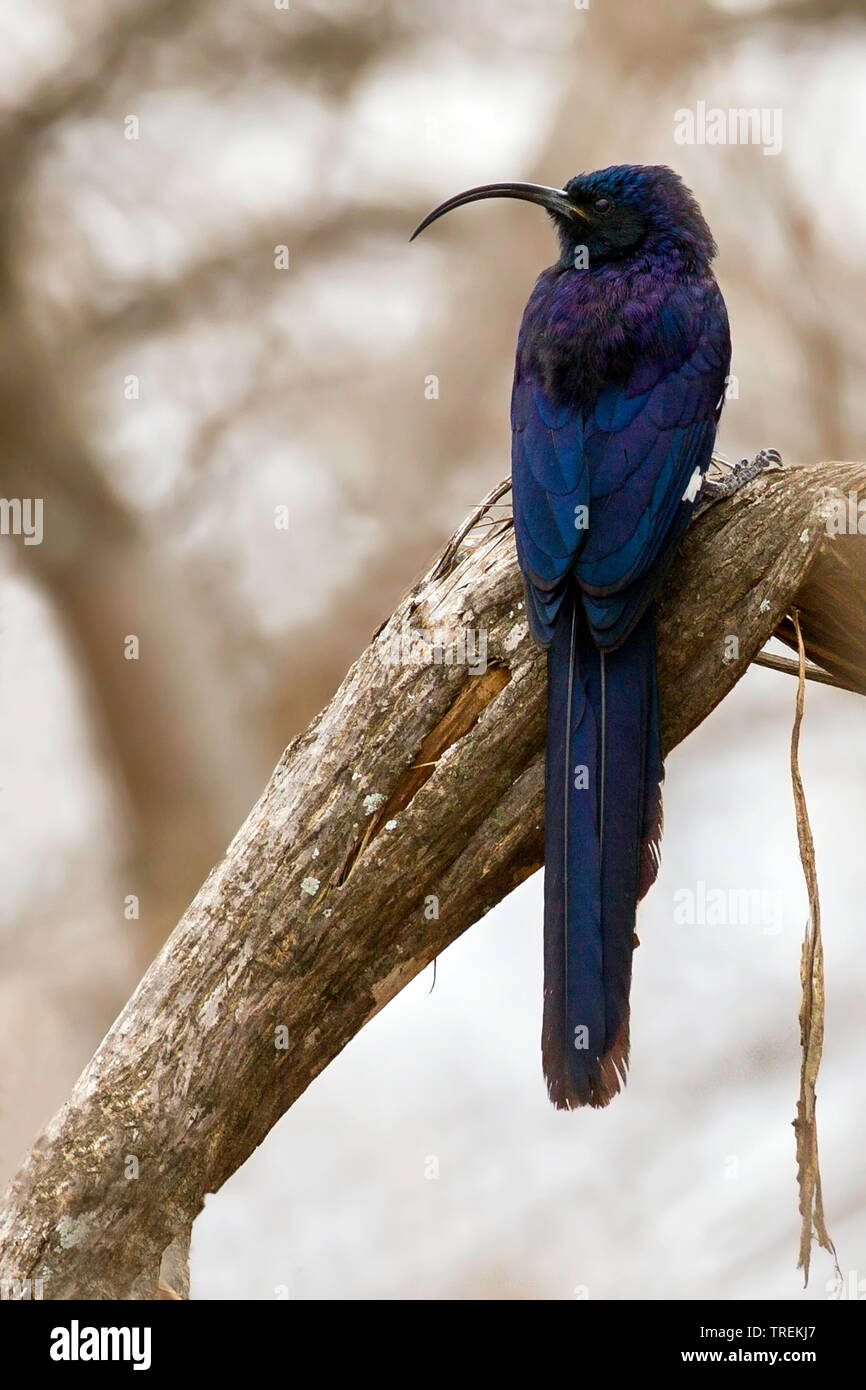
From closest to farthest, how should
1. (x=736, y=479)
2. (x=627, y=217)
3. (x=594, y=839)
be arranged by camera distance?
(x=594, y=839) → (x=736, y=479) → (x=627, y=217)

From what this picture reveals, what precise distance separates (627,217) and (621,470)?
0.77 meters

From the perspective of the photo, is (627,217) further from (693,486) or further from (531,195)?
(693,486)

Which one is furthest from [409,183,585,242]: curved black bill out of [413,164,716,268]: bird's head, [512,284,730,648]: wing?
[512,284,730,648]: wing

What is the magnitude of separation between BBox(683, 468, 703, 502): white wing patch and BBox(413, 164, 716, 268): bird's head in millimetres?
614

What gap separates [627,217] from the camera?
3113 mm

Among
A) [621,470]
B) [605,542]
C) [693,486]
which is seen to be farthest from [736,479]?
[605,542]

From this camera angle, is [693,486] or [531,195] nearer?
[693,486]

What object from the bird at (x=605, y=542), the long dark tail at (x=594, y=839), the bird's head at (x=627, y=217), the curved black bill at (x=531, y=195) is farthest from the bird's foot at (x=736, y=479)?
the curved black bill at (x=531, y=195)

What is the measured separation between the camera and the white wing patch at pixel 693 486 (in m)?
2.66

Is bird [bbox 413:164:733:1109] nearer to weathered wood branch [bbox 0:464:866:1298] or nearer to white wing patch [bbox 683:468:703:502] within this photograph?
white wing patch [bbox 683:468:703:502]

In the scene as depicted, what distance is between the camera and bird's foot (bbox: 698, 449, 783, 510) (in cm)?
275

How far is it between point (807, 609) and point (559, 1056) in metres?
1.00

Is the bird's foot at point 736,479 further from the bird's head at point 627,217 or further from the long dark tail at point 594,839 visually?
the bird's head at point 627,217
